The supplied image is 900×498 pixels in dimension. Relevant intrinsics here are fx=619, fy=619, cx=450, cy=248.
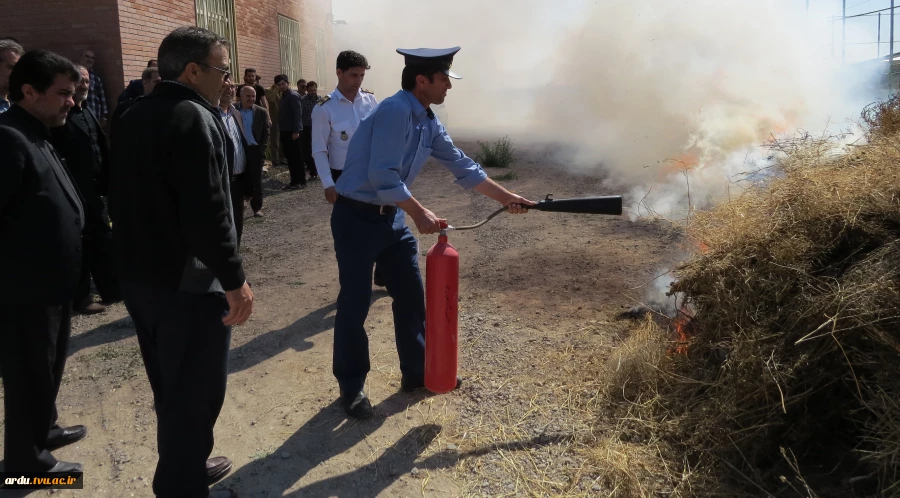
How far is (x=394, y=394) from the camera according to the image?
12.3ft

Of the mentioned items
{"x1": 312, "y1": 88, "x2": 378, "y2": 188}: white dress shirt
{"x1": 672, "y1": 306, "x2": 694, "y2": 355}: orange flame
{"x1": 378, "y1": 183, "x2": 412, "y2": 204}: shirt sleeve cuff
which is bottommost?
{"x1": 672, "y1": 306, "x2": 694, "y2": 355}: orange flame

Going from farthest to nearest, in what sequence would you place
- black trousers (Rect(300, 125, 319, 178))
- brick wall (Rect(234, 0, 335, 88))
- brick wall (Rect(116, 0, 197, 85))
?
brick wall (Rect(234, 0, 335, 88)) < black trousers (Rect(300, 125, 319, 178)) < brick wall (Rect(116, 0, 197, 85))

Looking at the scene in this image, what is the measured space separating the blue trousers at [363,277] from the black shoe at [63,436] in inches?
54.0

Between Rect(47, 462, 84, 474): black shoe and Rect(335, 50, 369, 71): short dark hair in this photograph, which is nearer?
Rect(47, 462, 84, 474): black shoe

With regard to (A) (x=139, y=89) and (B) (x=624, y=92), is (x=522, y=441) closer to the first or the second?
(A) (x=139, y=89)

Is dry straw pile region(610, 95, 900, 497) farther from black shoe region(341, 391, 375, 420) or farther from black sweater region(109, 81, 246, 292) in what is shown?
black sweater region(109, 81, 246, 292)

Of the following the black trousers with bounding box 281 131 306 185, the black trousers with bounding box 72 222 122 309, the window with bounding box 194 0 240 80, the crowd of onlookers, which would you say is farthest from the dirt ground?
the window with bounding box 194 0 240 80

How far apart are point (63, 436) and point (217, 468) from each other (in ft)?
3.19

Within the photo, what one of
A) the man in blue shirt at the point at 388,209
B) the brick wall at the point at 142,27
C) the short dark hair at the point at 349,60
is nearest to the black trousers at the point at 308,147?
the brick wall at the point at 142,27

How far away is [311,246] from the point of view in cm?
732

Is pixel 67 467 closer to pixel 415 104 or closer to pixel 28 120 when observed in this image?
pixel 28 120

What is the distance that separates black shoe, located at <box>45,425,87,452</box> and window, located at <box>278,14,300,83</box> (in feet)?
49.2

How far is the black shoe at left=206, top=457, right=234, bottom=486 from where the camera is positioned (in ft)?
9.48

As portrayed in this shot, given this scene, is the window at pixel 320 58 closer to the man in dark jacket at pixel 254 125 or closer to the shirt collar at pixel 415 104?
the man in dark jacket at pixel 254 125
